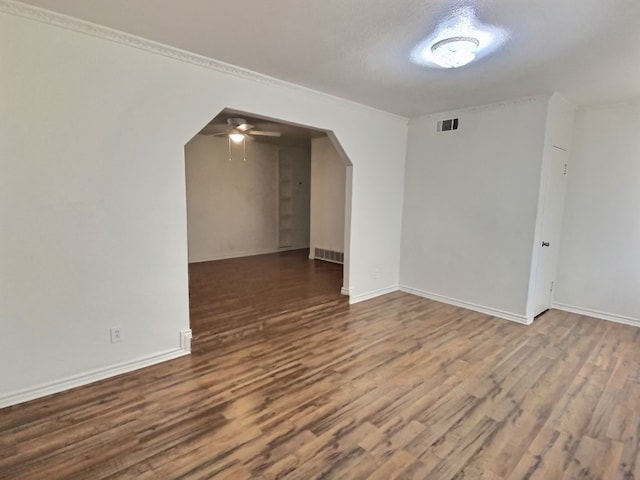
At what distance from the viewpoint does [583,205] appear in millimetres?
4285

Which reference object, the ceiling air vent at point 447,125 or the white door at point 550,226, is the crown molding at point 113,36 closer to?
the ceiling air vent at point 447,125

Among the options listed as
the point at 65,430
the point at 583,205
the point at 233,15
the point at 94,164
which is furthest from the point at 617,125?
the point at 65,430

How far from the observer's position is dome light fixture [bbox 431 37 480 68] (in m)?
2.37

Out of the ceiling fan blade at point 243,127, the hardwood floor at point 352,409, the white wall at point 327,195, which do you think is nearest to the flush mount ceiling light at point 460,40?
the hardwood floor at point 352,409

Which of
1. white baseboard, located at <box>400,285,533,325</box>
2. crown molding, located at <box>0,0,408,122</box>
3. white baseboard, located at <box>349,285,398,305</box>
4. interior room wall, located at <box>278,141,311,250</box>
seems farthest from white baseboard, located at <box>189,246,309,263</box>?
crown molding, located at <box>0,0,408,122</box>

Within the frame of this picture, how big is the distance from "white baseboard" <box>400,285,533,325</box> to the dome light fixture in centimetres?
296

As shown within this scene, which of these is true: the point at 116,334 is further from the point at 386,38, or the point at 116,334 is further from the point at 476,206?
the point at 476,206

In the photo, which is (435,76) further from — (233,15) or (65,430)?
(65,430)

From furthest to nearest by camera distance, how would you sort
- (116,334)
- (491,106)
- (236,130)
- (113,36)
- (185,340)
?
(236,130), (491,106), (185,340), (116,334), (113,36)

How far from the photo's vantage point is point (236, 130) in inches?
Result: 211

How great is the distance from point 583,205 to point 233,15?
174 inches

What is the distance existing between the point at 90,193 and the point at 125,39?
1.13 metres

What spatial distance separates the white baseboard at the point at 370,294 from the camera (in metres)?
4.64

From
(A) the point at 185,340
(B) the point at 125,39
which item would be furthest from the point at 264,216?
(B) the point at 125,39
